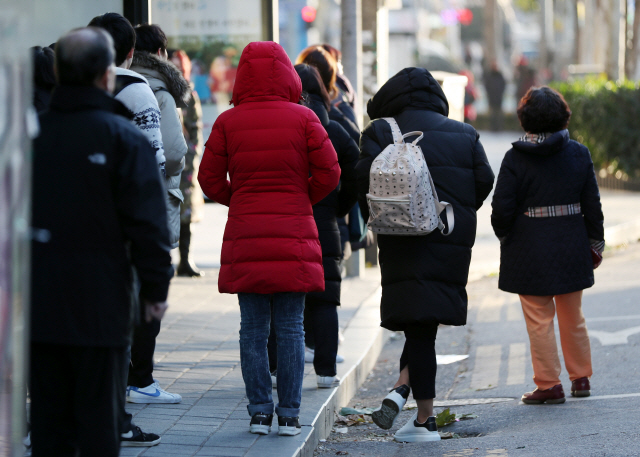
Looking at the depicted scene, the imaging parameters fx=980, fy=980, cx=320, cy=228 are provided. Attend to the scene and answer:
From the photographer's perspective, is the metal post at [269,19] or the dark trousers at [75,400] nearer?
the dark trousers at [75,400]

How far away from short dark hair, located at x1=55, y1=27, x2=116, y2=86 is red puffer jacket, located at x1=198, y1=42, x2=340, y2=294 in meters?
1.26

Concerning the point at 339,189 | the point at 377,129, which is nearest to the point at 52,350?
the point at 377,129

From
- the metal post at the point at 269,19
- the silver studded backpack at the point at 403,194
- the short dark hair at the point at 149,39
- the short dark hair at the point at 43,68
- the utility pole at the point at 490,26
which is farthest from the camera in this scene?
the utility pole at the point at 490,26

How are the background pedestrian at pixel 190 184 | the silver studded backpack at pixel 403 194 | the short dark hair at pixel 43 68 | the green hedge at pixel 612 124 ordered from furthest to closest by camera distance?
the green hedge at pixel 612 124
the background pedestrian at pixel 190 184
the silver studded backpack at pixel 403 194
the short dark hair at pixel 43 68

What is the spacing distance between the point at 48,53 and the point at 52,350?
72.5 inches

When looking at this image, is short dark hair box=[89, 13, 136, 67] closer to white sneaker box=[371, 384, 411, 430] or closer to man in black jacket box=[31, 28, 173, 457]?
man in black jacket box=[31, 28, 173, 457]

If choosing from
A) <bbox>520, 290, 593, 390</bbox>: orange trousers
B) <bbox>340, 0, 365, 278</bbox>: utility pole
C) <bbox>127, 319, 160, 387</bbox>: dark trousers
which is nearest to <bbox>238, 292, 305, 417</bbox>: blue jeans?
<bbox>127, 319, 160, 387</bbox>: dark trousers

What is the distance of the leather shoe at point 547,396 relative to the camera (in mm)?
5457

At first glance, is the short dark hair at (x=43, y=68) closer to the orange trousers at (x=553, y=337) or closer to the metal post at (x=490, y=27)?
the orange trousers at (x=553, y=337)

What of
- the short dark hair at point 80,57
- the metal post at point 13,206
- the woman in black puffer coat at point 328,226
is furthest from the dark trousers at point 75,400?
the woman in black puffer coat at point 328,226

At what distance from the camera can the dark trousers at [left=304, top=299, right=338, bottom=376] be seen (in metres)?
5.48

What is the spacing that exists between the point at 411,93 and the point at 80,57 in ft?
6.90

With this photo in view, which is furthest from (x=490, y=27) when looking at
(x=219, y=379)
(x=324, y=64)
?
(x=219, y=379)

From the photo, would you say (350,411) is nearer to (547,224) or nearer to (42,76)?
(547,224)
